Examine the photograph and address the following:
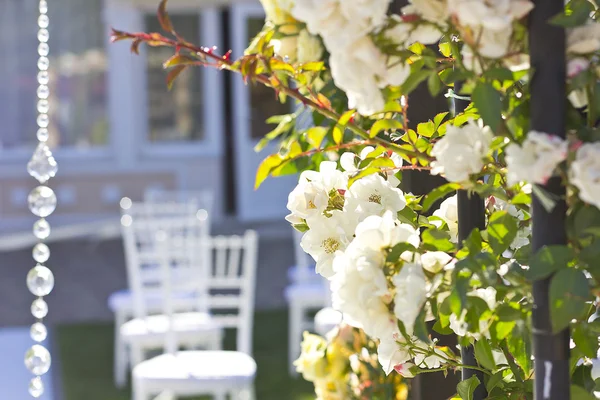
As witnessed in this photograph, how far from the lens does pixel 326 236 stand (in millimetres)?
809

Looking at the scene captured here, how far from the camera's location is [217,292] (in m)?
6.04

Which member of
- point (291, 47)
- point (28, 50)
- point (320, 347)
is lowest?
point (320, 347)

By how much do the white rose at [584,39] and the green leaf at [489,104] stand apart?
0.06 m

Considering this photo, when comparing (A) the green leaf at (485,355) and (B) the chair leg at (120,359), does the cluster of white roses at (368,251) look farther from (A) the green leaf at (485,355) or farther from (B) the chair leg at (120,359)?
(B) the chair leg at (120,359)

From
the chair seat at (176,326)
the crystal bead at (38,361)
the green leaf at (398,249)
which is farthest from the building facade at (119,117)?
the green leaf at (398,249)

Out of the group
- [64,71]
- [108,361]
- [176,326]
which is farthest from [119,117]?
[176,326]

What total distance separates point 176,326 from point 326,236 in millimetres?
2445

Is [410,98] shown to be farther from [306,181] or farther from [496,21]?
[496,21]

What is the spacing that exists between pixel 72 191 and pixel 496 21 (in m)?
8.89

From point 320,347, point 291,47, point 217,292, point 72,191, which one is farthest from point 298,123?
point 72,191

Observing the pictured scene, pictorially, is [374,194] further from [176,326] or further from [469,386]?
[176,326]

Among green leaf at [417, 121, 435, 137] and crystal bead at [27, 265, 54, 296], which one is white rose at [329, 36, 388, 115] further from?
crystal bead at [27, 265, 54, 296]

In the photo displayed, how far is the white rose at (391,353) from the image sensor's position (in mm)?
791

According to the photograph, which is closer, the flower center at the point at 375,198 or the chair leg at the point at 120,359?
the flower center at the point at 375,198
